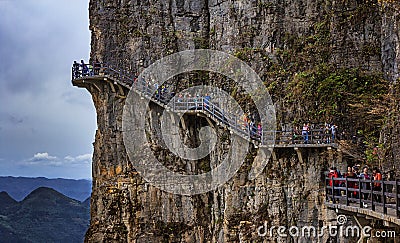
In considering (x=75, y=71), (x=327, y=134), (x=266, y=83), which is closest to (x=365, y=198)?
(x=327, y=134)

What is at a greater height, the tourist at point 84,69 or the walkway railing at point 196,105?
the tourist at point 84,69

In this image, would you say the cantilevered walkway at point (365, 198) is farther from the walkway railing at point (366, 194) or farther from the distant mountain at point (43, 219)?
the distant mountain at point (43, 219)

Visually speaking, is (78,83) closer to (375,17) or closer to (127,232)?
(127,232)

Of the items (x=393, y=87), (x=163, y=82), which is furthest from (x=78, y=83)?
(x=393, y=87)

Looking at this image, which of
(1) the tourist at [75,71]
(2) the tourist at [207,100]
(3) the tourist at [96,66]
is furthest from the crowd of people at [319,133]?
(1) the tourist at [75,71]

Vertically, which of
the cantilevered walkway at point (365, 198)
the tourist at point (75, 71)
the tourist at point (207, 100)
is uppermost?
the tourist at point (75, 71)

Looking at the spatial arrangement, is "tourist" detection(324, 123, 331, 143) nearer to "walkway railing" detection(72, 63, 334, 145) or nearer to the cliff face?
"walkway railing" detection(72, 63, 334, 145)

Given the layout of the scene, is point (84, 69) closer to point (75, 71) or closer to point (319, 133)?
point (75, 71)
